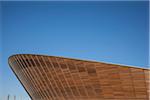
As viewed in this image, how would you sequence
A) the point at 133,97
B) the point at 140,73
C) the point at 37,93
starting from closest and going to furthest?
the point at 140,73
the point at 133,97
the point at 37,93

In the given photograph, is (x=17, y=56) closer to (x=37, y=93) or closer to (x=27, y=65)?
(x=27, y=65)

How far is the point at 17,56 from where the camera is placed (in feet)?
73.6

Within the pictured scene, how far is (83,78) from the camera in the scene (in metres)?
20.0

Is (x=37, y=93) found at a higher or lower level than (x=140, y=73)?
lower

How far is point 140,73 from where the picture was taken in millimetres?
18109

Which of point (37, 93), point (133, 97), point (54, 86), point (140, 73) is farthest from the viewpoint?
point (37, 93)

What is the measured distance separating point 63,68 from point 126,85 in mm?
5307

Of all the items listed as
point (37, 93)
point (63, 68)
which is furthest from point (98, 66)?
point (37, 93)

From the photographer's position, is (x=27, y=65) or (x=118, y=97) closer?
(x=118, y=97)

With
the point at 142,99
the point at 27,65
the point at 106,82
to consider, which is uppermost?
the point at 27,65

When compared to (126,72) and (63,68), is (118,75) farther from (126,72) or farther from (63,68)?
(63,68)

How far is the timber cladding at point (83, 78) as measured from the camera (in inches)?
733

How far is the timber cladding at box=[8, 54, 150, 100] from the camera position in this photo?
1861cm

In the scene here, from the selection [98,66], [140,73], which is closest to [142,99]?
[140,73]
